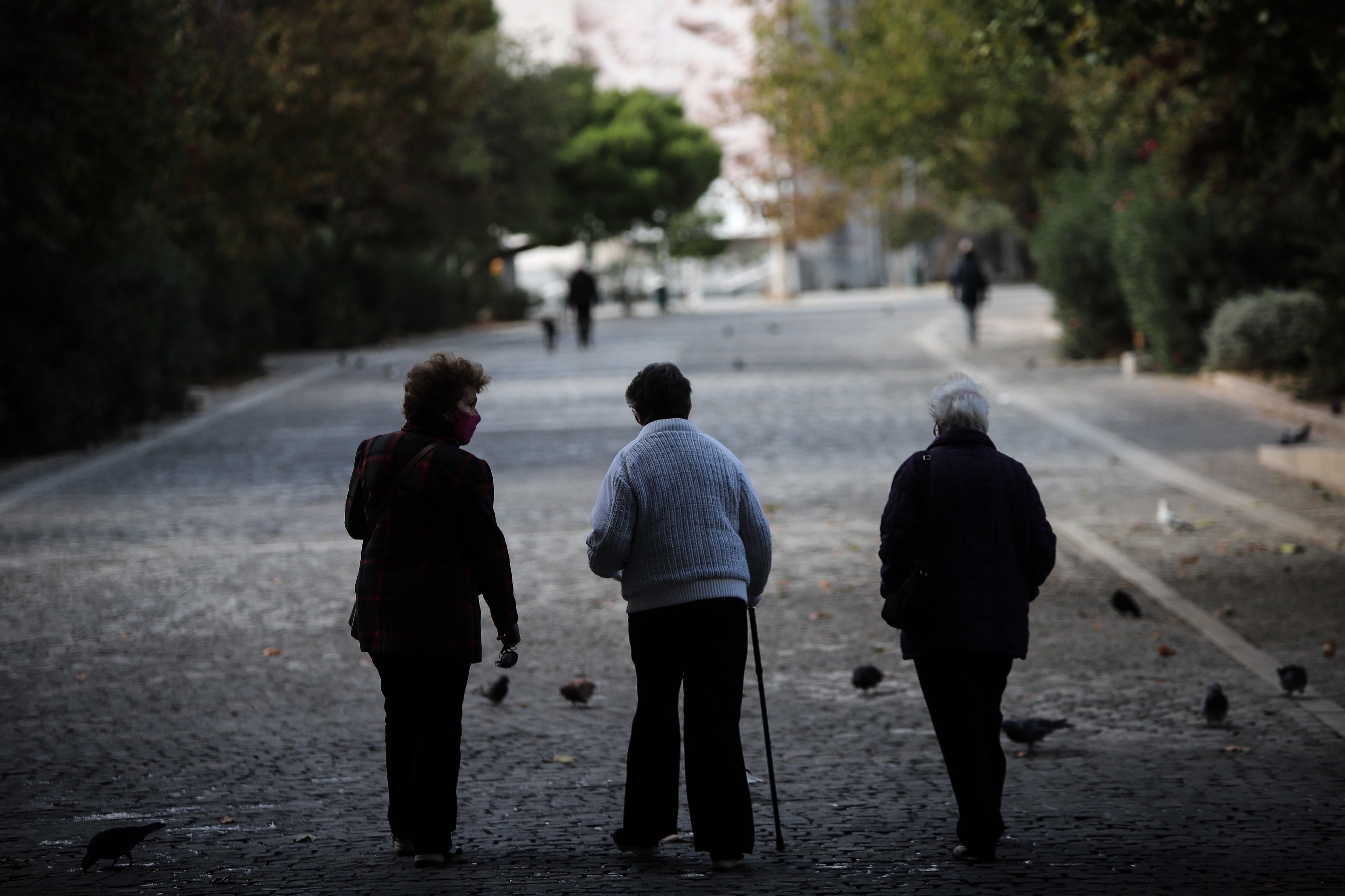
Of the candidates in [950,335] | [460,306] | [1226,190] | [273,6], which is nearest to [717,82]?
[460,306]

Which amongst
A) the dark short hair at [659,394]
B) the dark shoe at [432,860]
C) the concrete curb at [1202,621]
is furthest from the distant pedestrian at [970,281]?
the dark shoe at [432,860]

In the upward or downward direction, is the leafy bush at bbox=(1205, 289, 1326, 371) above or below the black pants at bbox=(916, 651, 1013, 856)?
above

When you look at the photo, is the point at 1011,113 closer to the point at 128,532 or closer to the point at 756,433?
the point at 756,433

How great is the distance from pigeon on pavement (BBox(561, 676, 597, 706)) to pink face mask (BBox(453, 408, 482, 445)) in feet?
7.54

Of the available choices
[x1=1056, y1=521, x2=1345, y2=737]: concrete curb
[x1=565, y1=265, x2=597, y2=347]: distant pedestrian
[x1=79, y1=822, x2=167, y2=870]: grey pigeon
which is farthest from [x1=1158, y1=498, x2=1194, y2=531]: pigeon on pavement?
[x1=565, y1=265, x2=597, y2=347]: distant pedestrian

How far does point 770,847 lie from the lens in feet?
16.5

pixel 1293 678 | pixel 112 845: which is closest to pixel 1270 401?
pixel 1293 678

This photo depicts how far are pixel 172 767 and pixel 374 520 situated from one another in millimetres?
1926

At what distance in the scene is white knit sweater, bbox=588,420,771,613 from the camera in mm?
4715

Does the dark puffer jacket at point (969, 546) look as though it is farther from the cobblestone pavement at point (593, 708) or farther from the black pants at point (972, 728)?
the cobblestone pavement at point (593, 708)

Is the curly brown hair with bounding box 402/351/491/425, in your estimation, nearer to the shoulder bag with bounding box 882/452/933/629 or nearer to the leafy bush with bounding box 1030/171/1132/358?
the shoulder bag with bounding box 882/452/933/629

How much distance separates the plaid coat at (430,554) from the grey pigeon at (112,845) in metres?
0.84

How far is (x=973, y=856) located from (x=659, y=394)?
1624 millimetres

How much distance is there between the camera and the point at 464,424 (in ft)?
15.7
